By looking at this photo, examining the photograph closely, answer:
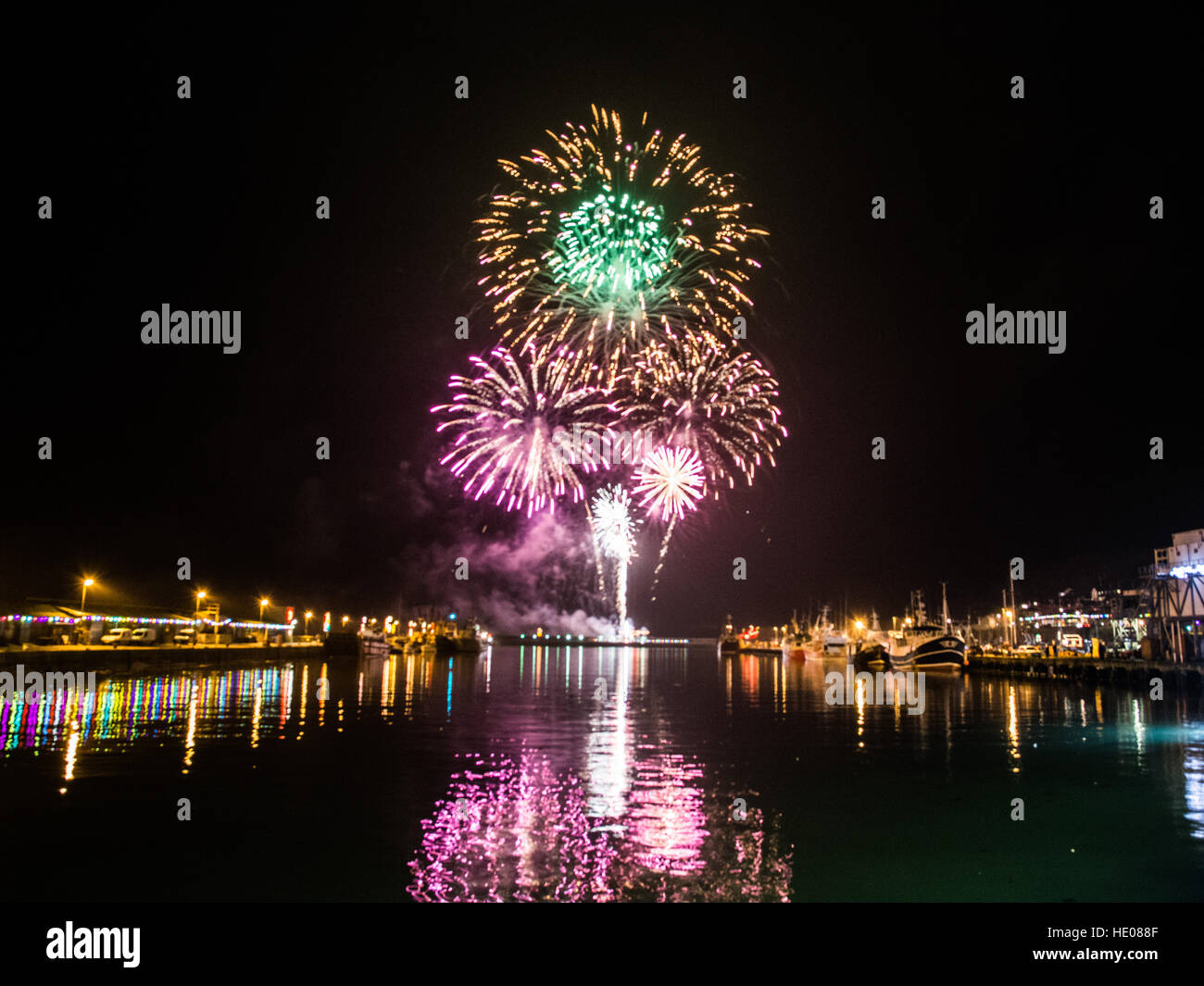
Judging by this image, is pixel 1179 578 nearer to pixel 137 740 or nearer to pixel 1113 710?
pixel 1113 710

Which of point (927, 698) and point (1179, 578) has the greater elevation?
point (1179, 578)

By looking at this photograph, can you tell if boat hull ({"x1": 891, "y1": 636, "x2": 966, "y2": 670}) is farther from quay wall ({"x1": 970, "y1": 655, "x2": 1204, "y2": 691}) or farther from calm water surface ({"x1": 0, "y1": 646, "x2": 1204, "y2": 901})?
calm water surface ({"x1": 0, "y1": 646, "x2": 1204, "y2": 901})

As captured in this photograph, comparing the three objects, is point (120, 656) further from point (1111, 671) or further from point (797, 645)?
A: point (797, 645)

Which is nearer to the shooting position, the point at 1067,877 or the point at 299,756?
the point at 1067,877

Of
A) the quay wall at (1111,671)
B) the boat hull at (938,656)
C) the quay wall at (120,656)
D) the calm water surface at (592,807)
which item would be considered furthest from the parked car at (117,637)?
the quay wall at (1111,671)

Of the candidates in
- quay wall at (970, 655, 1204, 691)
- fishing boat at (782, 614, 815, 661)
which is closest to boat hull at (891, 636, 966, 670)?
quay wall at (970, 655, 1204, 691)

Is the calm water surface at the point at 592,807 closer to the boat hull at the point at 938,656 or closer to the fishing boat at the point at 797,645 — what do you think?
the boat hull at the point at 938,656
